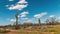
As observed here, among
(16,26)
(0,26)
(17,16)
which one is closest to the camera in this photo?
(17,16)

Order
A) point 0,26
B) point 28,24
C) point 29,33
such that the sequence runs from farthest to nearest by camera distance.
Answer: point 28,24, point 0,26, point 29,33

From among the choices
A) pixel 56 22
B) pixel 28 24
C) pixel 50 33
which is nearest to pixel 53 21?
pixel 56 22

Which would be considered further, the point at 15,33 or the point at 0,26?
the point at 0,26

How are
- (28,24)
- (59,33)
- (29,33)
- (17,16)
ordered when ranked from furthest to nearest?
1. (28,24)
2. (17,16)
3. (29,33)
4. (59,33)

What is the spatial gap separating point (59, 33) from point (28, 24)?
10.3 metres

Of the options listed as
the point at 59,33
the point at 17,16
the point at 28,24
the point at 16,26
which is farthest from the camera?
the point at 28,24

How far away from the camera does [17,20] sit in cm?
1817

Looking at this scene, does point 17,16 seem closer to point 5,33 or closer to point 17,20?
point 17,20

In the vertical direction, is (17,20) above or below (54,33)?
above

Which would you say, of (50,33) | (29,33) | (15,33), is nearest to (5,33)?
(15,33)

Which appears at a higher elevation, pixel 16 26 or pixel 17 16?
pixel 17 16

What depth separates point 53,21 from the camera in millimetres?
24891

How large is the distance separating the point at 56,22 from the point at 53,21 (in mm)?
594

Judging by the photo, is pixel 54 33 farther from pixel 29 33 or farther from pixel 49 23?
pixel 49 23
